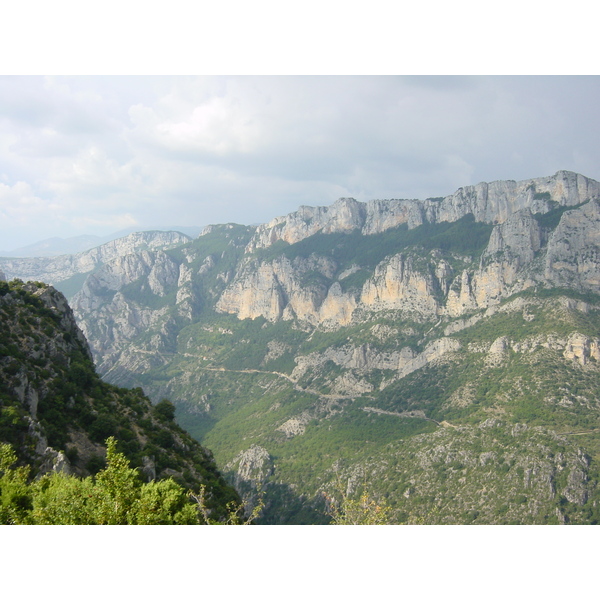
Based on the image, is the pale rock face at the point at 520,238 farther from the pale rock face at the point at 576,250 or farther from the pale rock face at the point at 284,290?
the pale rock face at the point at 284,290

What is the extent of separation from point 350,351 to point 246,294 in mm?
85112

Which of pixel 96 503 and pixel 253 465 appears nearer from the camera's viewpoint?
pixel 96 503

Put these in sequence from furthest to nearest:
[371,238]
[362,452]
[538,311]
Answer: [371,238]
[538,311]
[362,452]

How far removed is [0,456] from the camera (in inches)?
829

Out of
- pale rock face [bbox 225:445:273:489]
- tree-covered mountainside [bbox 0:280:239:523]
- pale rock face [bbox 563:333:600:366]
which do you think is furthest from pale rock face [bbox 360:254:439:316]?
tree-covered mountainside [bbox 0:280:239:523]

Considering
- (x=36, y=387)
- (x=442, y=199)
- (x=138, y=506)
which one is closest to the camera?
(x=138, y=506)

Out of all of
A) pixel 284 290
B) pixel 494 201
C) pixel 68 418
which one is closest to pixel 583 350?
pixel 68 418

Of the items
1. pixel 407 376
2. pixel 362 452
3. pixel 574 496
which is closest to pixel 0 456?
pixel 574 496

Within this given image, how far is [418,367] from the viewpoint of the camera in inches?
4269

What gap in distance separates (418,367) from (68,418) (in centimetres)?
9329

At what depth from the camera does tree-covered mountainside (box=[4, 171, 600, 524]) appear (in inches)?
2386

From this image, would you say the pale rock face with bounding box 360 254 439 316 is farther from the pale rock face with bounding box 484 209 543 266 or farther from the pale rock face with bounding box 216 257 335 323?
the pale rock face with bounding box 216 257 335 323

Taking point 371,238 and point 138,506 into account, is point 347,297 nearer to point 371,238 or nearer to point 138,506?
point 371,238

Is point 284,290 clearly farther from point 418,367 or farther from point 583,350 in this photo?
point 583,350
